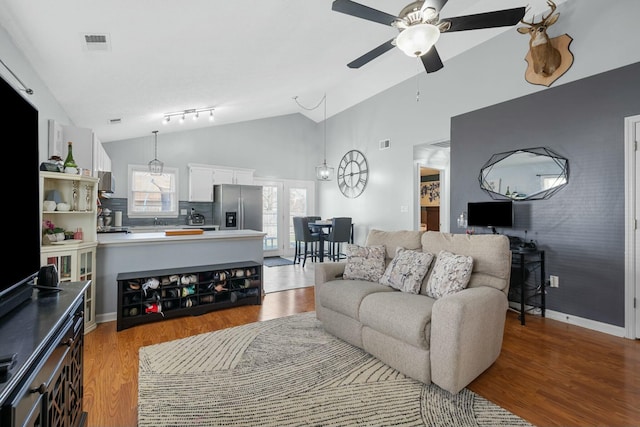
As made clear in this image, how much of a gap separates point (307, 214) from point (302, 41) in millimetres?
5048

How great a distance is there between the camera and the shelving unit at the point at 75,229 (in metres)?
2.78

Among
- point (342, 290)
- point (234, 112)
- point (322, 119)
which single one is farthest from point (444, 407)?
point (322, 119)

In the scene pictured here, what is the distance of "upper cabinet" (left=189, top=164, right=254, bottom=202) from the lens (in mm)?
6445

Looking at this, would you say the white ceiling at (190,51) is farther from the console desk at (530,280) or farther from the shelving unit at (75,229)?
the console desk at (530,280)

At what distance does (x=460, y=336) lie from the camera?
1.89 meters

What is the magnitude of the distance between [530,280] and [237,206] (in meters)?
5.21

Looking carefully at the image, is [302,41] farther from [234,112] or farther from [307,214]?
[307,214]

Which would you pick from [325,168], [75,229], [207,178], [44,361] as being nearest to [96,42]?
[75,229]

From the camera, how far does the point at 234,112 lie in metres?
6.00

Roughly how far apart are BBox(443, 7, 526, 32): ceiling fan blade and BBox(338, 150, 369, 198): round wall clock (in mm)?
4196

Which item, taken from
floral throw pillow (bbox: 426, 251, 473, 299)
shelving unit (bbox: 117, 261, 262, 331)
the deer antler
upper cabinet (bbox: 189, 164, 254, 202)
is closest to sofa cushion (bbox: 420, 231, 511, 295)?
floral throw pillow (bbox: 426, 251, 473, 299)

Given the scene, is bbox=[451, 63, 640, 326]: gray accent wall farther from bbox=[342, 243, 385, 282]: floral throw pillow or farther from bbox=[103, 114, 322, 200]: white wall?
bbox=[103, 114, 322, 200]: white wall

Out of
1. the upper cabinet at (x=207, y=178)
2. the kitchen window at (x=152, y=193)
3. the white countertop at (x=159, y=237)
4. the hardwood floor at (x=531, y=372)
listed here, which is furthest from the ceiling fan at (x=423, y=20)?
the kitchen window at (x=152, y=193)

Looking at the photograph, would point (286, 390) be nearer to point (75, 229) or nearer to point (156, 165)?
point (75, 229)
